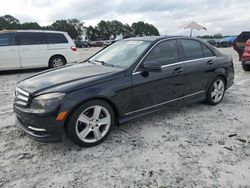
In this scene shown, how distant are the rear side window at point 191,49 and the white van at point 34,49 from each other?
6773 millimetres

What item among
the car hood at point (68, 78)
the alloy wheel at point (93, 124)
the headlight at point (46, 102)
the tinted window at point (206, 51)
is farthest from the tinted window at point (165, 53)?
the headlight at point (46, 102)

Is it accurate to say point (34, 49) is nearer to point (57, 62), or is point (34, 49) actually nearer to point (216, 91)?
point (57, 62)

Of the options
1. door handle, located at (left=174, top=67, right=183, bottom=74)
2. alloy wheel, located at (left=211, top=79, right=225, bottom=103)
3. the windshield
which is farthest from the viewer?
alloy wheel, located at (left=211, top=79, right=225, bottom=103)

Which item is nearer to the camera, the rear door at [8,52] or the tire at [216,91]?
the tire at [216,91]

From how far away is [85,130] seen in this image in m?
3.45

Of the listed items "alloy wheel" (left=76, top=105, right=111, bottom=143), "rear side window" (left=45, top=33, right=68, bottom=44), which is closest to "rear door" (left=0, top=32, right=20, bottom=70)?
"rear side window" (left=45, top=33, right=68, bottom=44)

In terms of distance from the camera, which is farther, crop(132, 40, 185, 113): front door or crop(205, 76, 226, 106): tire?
crop(205, 76, 226, 106): tire

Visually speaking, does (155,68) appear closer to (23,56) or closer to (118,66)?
(118,66)

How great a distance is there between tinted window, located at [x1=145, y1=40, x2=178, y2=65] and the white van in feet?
22.4

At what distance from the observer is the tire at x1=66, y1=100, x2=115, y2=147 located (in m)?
3.28

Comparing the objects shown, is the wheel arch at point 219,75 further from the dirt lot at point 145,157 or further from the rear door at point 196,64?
the dirt lot at point 145,157

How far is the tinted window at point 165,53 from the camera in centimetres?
414

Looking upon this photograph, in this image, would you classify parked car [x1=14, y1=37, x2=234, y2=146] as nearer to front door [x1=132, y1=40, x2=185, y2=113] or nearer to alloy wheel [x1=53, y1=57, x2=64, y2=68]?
front door [x1=132, y1=40, x2=185, y2=113]

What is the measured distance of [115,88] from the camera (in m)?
3.57
